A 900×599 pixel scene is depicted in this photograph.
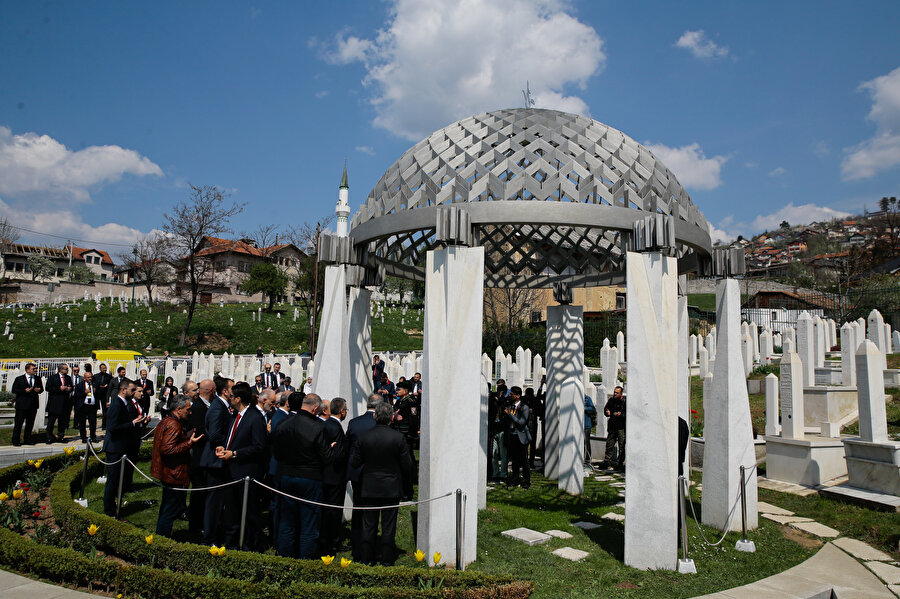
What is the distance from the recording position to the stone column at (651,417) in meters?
5.69

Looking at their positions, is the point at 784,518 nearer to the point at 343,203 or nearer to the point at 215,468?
the point at 215,468

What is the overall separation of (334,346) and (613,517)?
15.6 feet

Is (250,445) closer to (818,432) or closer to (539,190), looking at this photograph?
(539,190)

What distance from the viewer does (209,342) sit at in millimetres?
39219

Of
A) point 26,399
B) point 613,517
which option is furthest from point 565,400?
point 26,399

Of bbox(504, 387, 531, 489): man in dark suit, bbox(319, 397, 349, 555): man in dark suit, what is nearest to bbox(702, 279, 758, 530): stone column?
bbox(504, 387, 531, 489): man in dark suit

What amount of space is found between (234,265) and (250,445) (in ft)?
267

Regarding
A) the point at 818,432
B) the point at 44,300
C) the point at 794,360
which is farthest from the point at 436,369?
the point at 44,300

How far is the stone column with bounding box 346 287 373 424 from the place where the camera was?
26.1 feet

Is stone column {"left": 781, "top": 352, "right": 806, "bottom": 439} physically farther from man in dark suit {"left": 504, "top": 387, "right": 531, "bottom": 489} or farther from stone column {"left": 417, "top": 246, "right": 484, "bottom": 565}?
stone column {"left": 417, "top": 246, "right": 484, "bottom": 565}

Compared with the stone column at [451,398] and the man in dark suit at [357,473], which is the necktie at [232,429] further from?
the stone column at [451,398]

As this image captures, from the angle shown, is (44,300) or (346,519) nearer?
(346,519)

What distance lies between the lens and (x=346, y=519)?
24.2 ft

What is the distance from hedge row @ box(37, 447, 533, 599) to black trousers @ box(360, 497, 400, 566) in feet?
2.37
